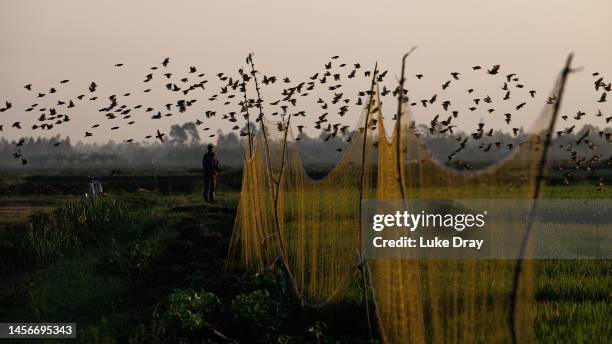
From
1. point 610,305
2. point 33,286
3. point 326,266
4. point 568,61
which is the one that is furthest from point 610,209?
point 568,61

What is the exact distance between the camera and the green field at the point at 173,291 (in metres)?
8.11

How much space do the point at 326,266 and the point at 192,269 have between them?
3.17 metres

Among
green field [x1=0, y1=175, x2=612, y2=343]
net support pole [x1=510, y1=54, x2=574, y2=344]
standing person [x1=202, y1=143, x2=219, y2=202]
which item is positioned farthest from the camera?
standing person [x1=202, y1=143, x2=219, y2=202]

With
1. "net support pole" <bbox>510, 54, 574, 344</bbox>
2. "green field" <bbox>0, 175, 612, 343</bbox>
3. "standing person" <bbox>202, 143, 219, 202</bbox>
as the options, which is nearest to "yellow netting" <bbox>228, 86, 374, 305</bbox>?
→ "green field" <bbox>0, 175, 612, 343</bbox>

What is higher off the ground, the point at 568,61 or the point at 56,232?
the point at 568,61

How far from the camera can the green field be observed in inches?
319

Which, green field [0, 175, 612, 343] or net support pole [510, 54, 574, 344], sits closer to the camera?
net support pole [510, 54, 574, 344]

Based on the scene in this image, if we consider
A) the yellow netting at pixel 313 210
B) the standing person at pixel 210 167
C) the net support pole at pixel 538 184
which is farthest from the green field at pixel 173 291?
the standing person at pixel 210 167

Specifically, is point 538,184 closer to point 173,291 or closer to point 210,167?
point 173,291

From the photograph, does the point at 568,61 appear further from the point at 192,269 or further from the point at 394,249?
the point at 192,269

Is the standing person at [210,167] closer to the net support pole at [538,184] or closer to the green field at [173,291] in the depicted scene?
the green field at [173,291]

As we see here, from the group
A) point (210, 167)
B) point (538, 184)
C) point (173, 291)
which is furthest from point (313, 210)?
point (210, 167)

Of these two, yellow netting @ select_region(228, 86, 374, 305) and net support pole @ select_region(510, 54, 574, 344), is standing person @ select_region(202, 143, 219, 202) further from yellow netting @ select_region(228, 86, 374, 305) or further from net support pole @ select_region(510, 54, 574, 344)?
net support pole @ select_region(510, 54, 574, 344)

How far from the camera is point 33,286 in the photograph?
11359 mm
